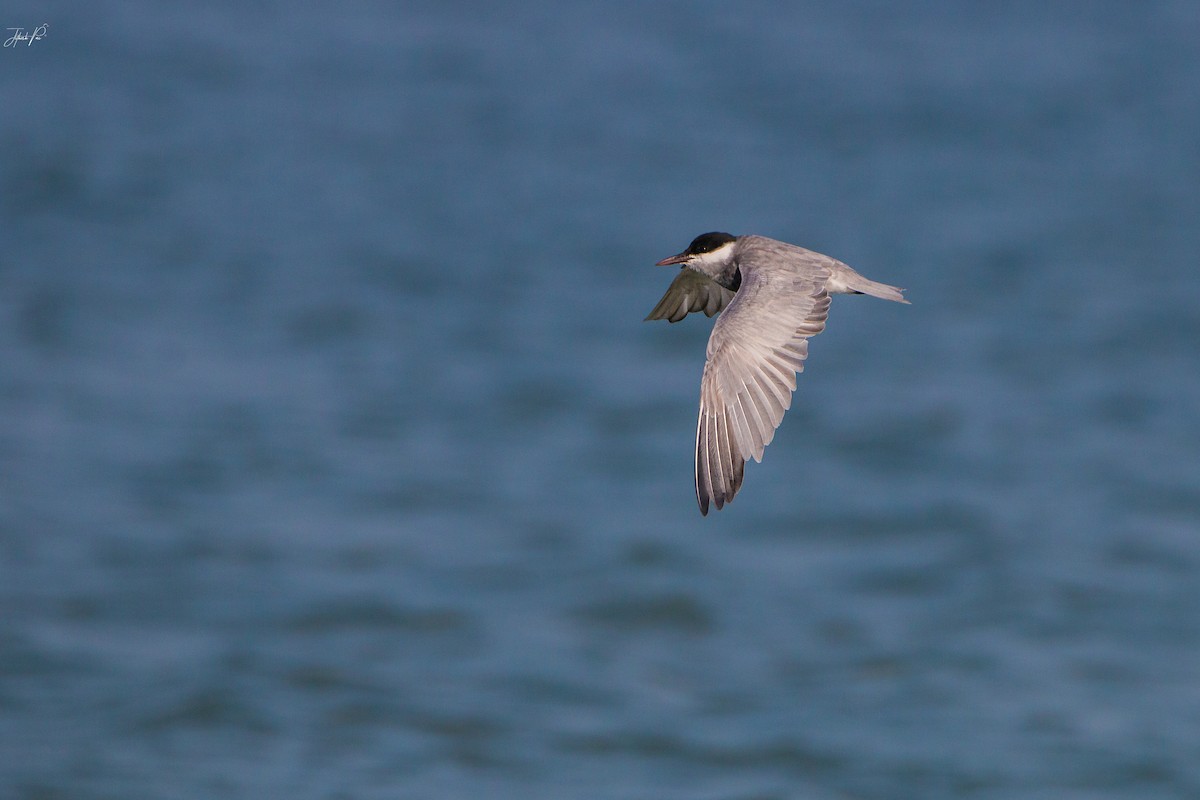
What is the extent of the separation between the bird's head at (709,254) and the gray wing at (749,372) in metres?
0.50

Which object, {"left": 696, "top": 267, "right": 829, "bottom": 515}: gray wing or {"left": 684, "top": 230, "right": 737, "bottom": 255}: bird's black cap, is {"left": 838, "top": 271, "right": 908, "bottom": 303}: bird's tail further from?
{"left": 684, "top": 230, "right": 737, "bottom": 255}: bird's black cap

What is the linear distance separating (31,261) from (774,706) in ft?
51.2

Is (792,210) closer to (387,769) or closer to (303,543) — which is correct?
(303,543)

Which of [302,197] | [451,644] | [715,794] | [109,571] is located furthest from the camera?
[302,197]

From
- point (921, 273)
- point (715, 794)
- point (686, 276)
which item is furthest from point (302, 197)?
point (686, 276)

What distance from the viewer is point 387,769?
1662 cm

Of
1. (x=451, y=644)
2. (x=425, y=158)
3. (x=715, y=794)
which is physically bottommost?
(x=715, y=794)

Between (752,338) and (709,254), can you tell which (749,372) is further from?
(709,254)

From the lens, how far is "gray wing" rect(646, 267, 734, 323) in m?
9.38

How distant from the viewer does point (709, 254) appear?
28.8 feet

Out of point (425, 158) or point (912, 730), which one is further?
point (425, 158)
